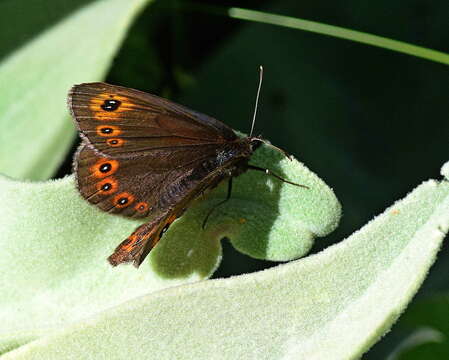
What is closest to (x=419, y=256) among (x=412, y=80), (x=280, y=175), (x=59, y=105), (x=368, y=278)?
(x=368, y=278)

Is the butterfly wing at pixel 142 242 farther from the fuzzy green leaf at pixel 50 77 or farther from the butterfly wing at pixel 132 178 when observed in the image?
the fuzzy green leaf at pixel 50 77

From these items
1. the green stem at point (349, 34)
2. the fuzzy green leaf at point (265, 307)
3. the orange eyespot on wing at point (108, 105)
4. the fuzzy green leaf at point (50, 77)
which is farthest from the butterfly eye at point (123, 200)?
the green stem at point (349, 34)

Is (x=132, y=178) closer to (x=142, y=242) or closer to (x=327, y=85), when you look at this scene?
(x=142, y=242)

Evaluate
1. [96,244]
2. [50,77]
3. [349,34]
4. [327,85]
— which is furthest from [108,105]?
[327,85]

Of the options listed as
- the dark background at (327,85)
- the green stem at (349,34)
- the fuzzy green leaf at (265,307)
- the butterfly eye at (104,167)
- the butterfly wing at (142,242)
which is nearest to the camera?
the fuzzy green leaf at (265,307)

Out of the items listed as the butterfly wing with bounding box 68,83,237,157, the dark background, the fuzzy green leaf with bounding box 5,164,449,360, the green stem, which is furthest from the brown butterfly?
the dark background

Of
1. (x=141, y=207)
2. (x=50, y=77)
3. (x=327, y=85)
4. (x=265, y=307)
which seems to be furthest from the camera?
(x=327, y=85)
